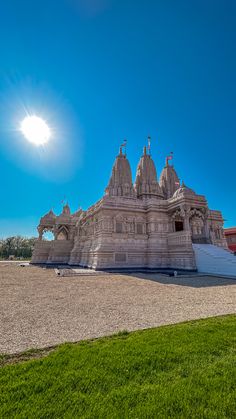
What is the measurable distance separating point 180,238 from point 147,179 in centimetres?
1802

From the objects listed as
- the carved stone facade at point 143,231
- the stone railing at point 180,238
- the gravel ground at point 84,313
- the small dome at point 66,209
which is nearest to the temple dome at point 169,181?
the carved stone facade at point 143,231

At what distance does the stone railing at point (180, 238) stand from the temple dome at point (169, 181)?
16.6m

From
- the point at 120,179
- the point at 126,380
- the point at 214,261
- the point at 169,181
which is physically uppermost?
the point at 169,181

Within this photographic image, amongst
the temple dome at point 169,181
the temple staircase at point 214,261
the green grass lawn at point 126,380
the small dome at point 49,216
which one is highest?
the temple dome at point 169,181

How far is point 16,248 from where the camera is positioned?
86438 mm

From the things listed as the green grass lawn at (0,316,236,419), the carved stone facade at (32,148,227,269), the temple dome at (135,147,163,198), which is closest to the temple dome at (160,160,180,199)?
the temple dome at (135,147,163,198)

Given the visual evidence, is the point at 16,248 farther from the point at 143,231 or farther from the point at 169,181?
the point at 143,231

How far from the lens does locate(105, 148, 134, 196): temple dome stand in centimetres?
3675

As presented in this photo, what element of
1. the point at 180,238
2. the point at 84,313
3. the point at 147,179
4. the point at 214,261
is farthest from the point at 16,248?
→ the point at 84,313

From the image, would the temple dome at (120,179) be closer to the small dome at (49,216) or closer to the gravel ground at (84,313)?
the small dome at (49,216)

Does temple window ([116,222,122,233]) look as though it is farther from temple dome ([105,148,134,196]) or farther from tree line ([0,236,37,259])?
tree line ([0,236,37,259])

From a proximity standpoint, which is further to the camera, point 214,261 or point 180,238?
point 180,238

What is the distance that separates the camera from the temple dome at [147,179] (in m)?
38.7

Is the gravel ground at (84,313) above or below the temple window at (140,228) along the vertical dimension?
below
